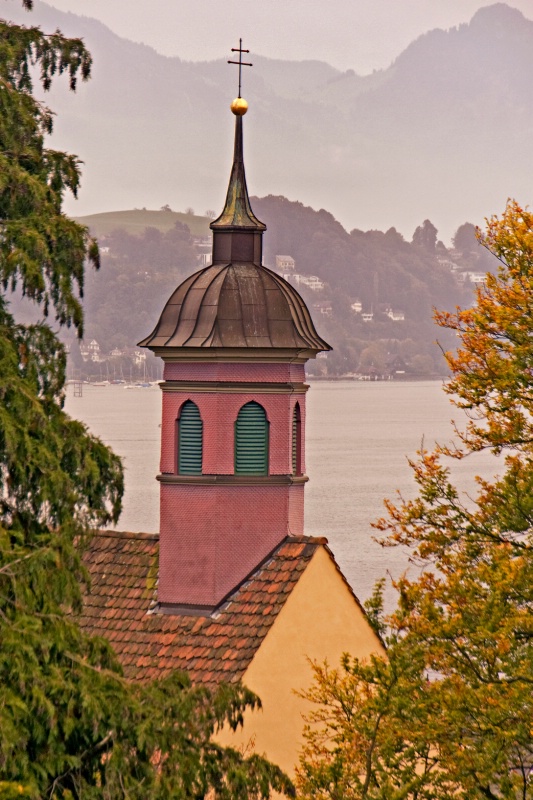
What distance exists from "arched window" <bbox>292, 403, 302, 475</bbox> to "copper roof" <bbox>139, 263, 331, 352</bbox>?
3.01 ft

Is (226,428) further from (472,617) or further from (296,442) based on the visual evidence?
(472,617)

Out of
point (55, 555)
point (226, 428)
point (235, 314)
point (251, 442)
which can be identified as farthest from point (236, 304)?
point (55, 555)

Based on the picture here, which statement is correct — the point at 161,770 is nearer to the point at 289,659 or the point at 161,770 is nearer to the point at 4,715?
the point at 4,715

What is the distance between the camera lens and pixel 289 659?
19.9 m

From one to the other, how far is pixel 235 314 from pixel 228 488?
2146mm

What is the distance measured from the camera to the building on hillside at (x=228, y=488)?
20.7m

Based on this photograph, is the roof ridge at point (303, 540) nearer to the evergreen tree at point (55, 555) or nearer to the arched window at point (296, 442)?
the arched window at point (296, 442)

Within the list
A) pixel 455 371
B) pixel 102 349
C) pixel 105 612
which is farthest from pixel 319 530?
pixel 102 349

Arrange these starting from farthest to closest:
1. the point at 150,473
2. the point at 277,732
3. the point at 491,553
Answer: the point at 150,473 → the point at 277,732 → the point at 491,553

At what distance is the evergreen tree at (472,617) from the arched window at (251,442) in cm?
611

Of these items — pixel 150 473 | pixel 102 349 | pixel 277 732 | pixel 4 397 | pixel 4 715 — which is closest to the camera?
pixel 4 715

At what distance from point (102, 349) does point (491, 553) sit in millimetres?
128584

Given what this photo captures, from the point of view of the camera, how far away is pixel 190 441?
21.8 meters

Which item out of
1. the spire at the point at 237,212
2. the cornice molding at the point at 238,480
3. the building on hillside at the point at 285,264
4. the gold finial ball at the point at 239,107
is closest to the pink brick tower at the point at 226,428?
the cornice molding at the point at 238,480
